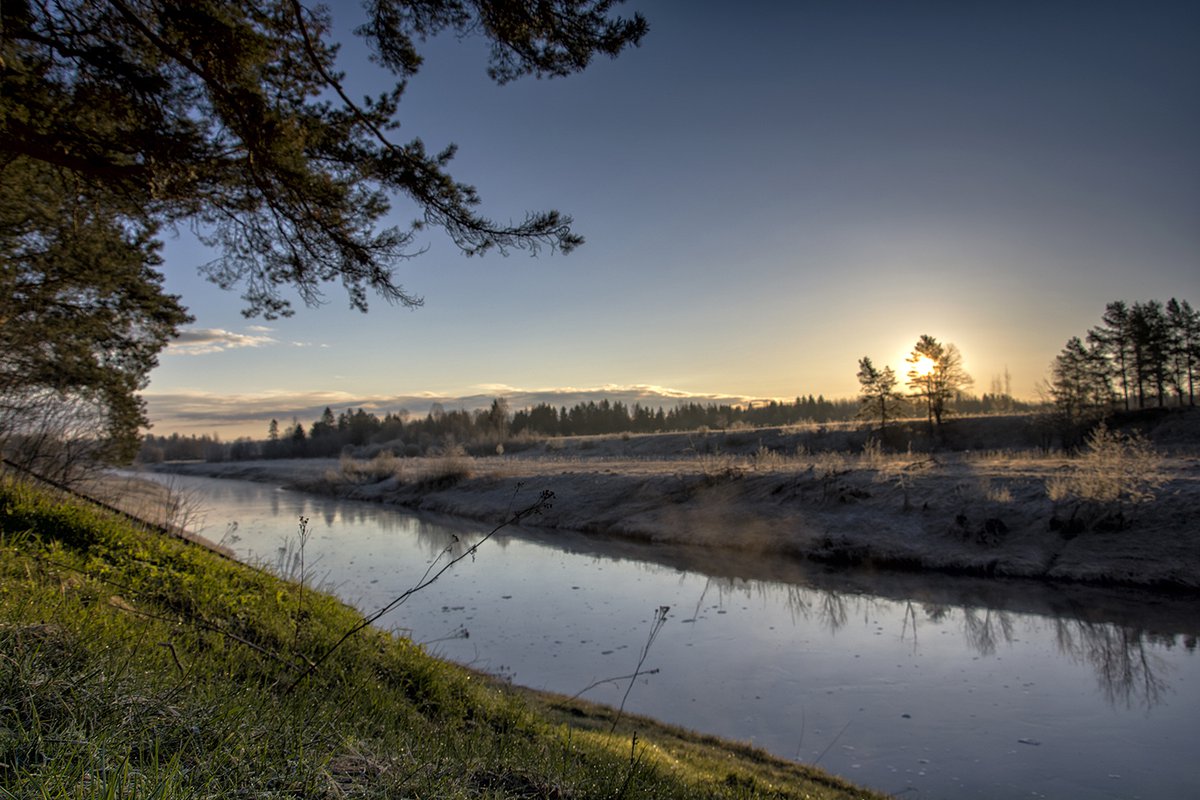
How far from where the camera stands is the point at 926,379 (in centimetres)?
4531

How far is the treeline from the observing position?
4438 cm

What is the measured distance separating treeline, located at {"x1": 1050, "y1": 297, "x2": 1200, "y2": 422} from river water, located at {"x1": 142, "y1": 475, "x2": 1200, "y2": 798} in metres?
38.5

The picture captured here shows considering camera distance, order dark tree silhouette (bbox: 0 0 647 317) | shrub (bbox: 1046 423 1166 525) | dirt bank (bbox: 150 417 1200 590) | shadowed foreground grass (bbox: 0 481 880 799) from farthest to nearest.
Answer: shrub (bbox: 1046 423 1166 525) < dirt bank (bbox: 150 417 1200 590) < dark tree silhouette (bbox: 0 0 647 317) < shadowed foreground grass (bbox: 0 481 880 799)

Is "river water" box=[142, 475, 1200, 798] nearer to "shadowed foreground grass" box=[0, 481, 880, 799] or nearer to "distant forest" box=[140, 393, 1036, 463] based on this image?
"shadowed foreground grass" box=[0, 481, 880, 799]

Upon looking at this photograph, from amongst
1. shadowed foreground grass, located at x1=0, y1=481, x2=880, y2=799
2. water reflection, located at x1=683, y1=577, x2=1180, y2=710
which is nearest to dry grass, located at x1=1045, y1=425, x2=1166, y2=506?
water reflection, located at x1=683, y1=577, x2=1180, y2=710

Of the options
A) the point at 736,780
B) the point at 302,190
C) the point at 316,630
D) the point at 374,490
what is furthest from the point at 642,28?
the point at 374,490

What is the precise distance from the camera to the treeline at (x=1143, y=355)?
44.4 m

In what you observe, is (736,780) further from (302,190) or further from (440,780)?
(302,190)

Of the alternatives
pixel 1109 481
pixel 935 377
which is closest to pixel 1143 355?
pixel 935 377

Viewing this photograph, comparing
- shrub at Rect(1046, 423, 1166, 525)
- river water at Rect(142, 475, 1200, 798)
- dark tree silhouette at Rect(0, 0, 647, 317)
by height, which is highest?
dark tree silhouette at Rect(0, 0, 647, 317)

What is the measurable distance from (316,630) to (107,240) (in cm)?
908

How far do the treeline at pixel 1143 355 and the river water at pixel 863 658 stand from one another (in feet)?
126

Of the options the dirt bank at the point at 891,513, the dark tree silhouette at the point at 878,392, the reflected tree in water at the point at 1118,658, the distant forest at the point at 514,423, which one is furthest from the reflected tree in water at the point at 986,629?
the distant forest at the point at 514,423

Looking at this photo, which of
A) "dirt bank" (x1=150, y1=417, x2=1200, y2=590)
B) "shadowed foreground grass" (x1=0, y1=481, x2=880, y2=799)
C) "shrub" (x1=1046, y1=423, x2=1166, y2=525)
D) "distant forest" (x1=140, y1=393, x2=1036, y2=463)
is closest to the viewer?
"shadowed foreground grass" (x1=0, y1=481, x2=880, y2=799)
